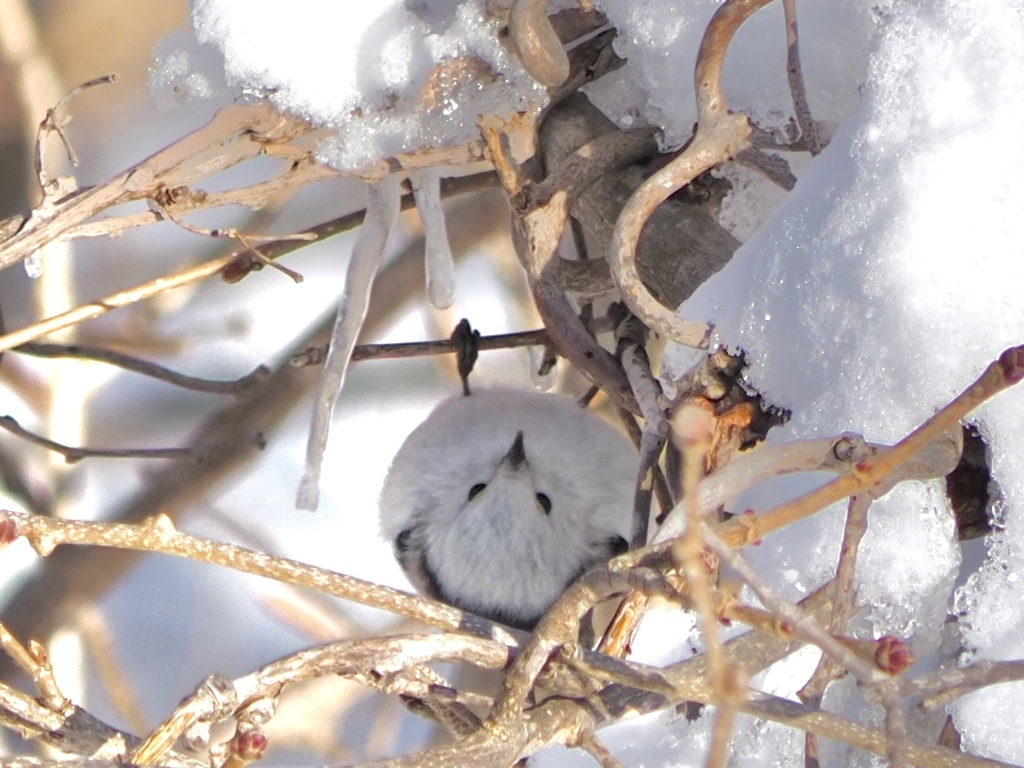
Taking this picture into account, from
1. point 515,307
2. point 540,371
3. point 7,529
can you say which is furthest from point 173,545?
point 515,307

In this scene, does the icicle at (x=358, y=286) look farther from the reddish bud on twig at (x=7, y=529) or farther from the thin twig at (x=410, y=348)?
the reddish bud on twig at (x=7, y=529)

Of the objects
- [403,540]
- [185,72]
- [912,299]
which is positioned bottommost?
[403,540]

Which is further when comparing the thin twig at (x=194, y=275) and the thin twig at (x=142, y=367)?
the thin twig at (x=142, y=367)

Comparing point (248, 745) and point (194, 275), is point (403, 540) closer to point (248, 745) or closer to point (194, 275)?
point (194, 275)

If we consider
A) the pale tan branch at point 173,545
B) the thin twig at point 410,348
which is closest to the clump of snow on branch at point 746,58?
the thin twig at point 410,348

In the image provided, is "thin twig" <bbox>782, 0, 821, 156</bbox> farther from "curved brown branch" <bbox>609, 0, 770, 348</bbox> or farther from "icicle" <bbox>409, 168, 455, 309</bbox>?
"icicle" <bbox>409, 168, 455, 309</bbox>
